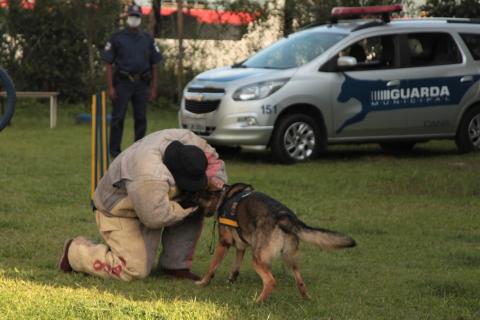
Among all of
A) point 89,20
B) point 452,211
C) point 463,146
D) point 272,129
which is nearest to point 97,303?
point 452,211

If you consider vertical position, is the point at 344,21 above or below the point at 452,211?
above

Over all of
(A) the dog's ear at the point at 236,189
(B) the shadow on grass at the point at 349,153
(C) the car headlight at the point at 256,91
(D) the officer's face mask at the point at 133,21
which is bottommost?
(B) the shadow on grass at the point at 349,153

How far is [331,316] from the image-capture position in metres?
6.47

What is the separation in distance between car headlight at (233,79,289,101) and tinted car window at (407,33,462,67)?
202 cm

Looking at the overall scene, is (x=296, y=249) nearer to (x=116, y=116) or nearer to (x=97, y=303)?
(x=97, y=303)

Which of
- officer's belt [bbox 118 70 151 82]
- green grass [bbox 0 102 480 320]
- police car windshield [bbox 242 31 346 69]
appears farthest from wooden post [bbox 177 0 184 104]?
officer's belt [bbox 118 70 151 82]

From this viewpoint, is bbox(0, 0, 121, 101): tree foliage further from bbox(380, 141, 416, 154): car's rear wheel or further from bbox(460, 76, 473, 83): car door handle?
bbox(460, 76, 473, 83): car door handle

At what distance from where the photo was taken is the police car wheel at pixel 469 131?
15.4 meters

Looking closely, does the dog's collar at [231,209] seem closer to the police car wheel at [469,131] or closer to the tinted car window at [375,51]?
the tinted car window at [375,51]

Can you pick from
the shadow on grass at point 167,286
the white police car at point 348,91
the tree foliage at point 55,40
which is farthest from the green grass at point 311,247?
the tree foliage at point 55,40

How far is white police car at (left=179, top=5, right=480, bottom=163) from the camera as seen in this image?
14352 mm

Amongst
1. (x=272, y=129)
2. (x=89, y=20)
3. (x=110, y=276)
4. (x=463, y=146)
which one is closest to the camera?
(x=110, y=276)

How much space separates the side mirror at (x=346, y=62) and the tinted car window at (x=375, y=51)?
0.22 m

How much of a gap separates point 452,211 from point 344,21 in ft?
18.8
